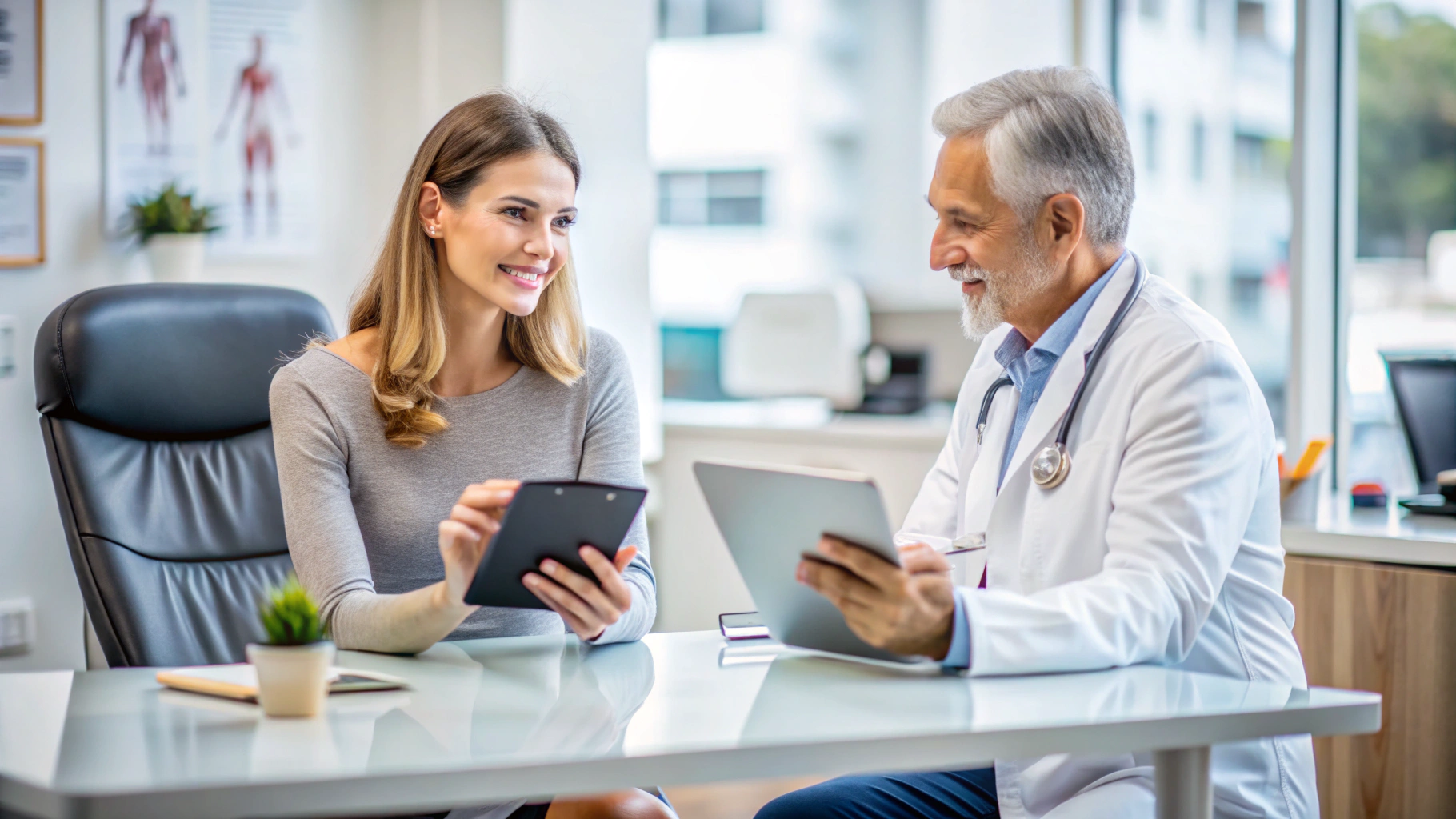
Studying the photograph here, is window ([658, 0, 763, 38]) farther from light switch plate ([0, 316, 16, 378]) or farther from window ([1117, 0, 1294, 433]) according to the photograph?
light switch plate ([0, 316, 16, 378])

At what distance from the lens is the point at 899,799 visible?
146cm

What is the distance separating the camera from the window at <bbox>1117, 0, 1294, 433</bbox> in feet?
10.4

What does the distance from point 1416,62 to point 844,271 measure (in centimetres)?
468

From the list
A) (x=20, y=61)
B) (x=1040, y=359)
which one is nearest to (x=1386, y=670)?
(x=1040, y=359)

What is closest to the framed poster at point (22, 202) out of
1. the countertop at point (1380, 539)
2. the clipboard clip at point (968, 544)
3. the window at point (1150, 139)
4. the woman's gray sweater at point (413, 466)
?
the woman's gray sweater at point (413, 466)

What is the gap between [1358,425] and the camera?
286cm

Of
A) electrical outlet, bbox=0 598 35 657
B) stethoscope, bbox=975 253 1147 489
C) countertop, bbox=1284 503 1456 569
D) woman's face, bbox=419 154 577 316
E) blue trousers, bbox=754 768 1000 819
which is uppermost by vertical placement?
woman's face, bbox=419 154 577 316

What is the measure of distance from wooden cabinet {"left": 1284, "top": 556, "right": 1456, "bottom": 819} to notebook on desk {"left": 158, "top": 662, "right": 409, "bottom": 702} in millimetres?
1582

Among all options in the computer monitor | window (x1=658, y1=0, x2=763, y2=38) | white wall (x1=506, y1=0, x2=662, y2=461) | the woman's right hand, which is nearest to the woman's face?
the woman's right hand

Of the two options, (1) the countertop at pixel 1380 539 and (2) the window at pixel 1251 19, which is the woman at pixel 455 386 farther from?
(2) the window at pixel 1251 19

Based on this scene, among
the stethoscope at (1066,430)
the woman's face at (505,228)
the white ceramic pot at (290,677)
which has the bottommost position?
the white ceramic pot at (290,677)

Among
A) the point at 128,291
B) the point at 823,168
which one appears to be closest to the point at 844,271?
the point at 823,168

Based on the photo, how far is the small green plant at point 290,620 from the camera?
0.97 metres

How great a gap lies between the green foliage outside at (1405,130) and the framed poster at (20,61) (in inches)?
111
